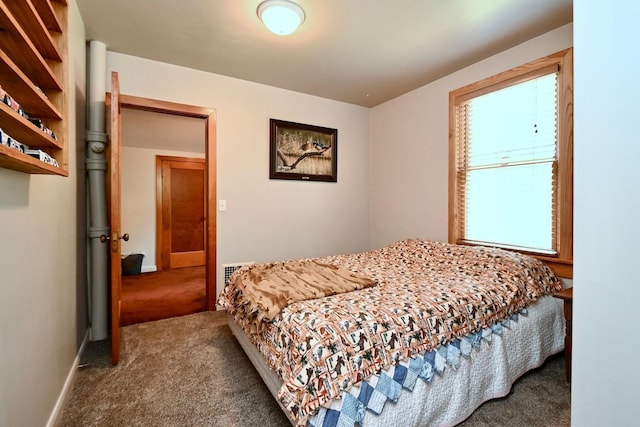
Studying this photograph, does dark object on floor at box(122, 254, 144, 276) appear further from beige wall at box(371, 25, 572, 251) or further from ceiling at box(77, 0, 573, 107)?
beige wall at box(371, 25, 572, 251)

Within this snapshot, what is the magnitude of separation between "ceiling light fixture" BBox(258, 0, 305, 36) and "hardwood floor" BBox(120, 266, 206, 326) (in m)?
2.83

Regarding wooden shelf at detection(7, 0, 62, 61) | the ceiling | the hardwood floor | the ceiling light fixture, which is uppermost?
the ceiling

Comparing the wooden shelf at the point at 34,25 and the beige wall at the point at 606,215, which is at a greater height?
the wooden shelf at the point at 34,25

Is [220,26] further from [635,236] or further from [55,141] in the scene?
[635,236]

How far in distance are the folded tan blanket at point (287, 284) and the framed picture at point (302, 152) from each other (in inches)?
59.4

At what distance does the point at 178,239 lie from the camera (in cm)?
521

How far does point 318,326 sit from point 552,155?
233 cm

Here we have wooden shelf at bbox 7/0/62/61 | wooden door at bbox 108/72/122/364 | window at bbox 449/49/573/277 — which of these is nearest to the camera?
wooden shelf at bbox 7/0/62/61

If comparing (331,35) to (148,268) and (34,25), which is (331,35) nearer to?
(34,25)

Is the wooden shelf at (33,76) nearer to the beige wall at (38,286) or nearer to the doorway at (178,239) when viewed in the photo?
the beige wall at (38,286)

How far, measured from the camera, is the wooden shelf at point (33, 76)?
0.83 metres

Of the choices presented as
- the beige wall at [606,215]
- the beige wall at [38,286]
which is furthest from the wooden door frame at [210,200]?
the beige wall at [606,215]

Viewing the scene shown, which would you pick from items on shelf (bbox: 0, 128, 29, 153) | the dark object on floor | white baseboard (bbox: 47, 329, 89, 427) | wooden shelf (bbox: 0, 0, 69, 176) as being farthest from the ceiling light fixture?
the dark object on floor

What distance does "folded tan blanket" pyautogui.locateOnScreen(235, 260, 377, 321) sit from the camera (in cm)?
158
